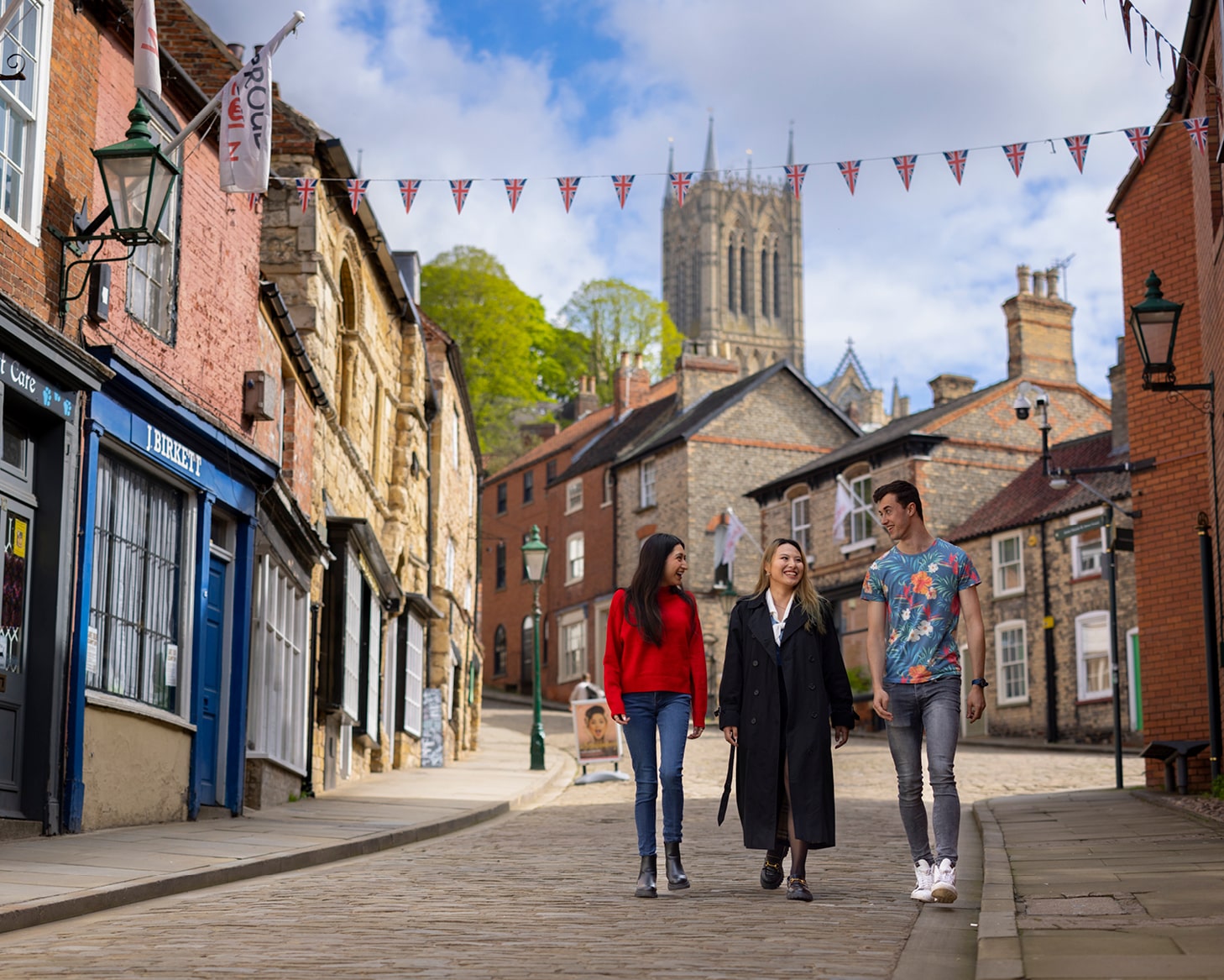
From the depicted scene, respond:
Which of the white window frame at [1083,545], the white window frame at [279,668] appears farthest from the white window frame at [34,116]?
the white window frame at [1083,545]

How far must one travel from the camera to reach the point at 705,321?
119 meters

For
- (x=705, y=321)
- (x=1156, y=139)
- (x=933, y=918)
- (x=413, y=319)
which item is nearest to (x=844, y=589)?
(x=413, y=319)

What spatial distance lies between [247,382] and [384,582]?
314 inches

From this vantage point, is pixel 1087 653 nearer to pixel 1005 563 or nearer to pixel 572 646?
pixel 1005 563

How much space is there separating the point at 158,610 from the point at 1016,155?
826cm

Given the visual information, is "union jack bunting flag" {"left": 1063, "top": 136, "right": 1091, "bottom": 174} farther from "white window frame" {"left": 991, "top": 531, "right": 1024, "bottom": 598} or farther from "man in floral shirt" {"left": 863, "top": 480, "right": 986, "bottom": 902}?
"white window frame" {"left": 991, "top": 531, "right": 1024, "bottom": 598}

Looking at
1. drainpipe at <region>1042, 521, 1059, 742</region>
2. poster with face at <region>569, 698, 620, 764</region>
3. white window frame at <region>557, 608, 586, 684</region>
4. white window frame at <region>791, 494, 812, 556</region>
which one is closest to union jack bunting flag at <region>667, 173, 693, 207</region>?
poster with face at <region>569, 698, 620, 764</region>

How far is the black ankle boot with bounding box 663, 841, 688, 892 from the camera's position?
24.9 ft

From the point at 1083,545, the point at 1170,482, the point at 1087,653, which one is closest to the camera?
the point at 1170,482

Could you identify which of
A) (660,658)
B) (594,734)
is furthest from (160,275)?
(594,734)

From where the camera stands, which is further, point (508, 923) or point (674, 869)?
point (674, 869)

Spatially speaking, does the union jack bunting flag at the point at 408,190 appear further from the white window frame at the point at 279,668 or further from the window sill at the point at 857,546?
the window sill at the point at 857,546

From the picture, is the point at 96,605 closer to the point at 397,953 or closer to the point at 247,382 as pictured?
the point at 247,382

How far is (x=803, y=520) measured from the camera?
42.8 metres
